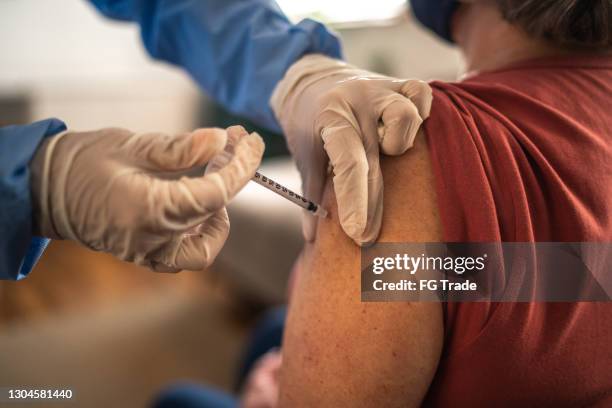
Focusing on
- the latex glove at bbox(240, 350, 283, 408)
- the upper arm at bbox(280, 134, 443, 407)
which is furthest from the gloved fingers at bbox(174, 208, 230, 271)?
the latex glove at bbox(240, 350, 283, 408)

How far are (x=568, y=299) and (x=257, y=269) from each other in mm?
1992

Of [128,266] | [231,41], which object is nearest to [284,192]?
[231,41]

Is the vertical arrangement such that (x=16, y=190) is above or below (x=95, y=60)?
above

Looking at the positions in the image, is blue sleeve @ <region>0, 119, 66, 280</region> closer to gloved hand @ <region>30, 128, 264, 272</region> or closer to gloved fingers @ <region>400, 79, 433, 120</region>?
gloved hand @ <region>30, 128, 264, 272</region>

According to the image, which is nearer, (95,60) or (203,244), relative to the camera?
(203,244)

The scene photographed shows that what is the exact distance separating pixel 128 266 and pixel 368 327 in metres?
2.36

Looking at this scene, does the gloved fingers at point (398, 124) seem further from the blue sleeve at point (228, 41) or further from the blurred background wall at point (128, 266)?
the blurred background wall at point (128, 266)

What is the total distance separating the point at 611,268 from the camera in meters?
0.71

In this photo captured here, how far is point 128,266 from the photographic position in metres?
2.77

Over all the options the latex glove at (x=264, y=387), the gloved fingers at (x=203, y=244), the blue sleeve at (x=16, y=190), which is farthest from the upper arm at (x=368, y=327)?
the latex glove at (x=264, y=387)

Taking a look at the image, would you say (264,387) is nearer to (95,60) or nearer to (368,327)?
(368,327)

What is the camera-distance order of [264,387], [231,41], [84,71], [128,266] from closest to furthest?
1. [231,41]
2. [264,387]
3. [128,266]
4. [84,71]

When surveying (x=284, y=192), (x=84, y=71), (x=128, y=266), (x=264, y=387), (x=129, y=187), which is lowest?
(x=128, y=266)

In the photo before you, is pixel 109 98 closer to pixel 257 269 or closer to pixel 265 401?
pixel 257 269
